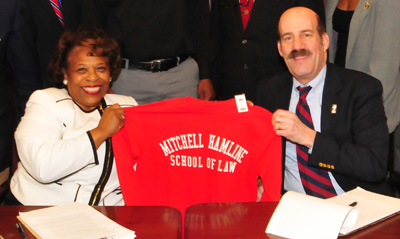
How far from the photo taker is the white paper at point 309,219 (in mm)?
1698

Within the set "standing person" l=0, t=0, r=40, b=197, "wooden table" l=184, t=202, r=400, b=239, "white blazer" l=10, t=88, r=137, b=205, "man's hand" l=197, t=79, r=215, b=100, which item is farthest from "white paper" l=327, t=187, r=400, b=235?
"standing person" l=0, t=0, r=40, b=197

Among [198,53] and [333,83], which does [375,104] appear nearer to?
[333,83]

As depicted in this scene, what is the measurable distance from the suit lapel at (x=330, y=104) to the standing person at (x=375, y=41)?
74 cm

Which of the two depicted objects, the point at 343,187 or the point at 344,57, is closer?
the point at 343,187

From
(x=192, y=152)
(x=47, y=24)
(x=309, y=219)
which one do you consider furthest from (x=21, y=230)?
(x=47, y=24)

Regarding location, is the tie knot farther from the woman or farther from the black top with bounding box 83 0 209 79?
the black top with bounding box 83 0 209 79

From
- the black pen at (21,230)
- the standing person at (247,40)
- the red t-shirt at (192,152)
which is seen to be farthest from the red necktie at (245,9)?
the black pen at (21,230)

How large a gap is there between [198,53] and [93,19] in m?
0.79

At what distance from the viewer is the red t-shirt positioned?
93.6 inches

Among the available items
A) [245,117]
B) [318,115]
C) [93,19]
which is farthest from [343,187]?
[93,19]

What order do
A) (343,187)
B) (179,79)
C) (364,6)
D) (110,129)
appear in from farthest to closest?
(179,79)
(364,6)
(343,187)
(110,129)

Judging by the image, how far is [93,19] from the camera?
3254 mm

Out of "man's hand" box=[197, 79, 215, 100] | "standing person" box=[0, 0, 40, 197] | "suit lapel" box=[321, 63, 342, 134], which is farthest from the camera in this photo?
"man's hand" box=[197, 79, 215, 100]

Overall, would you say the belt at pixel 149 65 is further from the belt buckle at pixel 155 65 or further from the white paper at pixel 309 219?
the white paper at pixel 309 219
